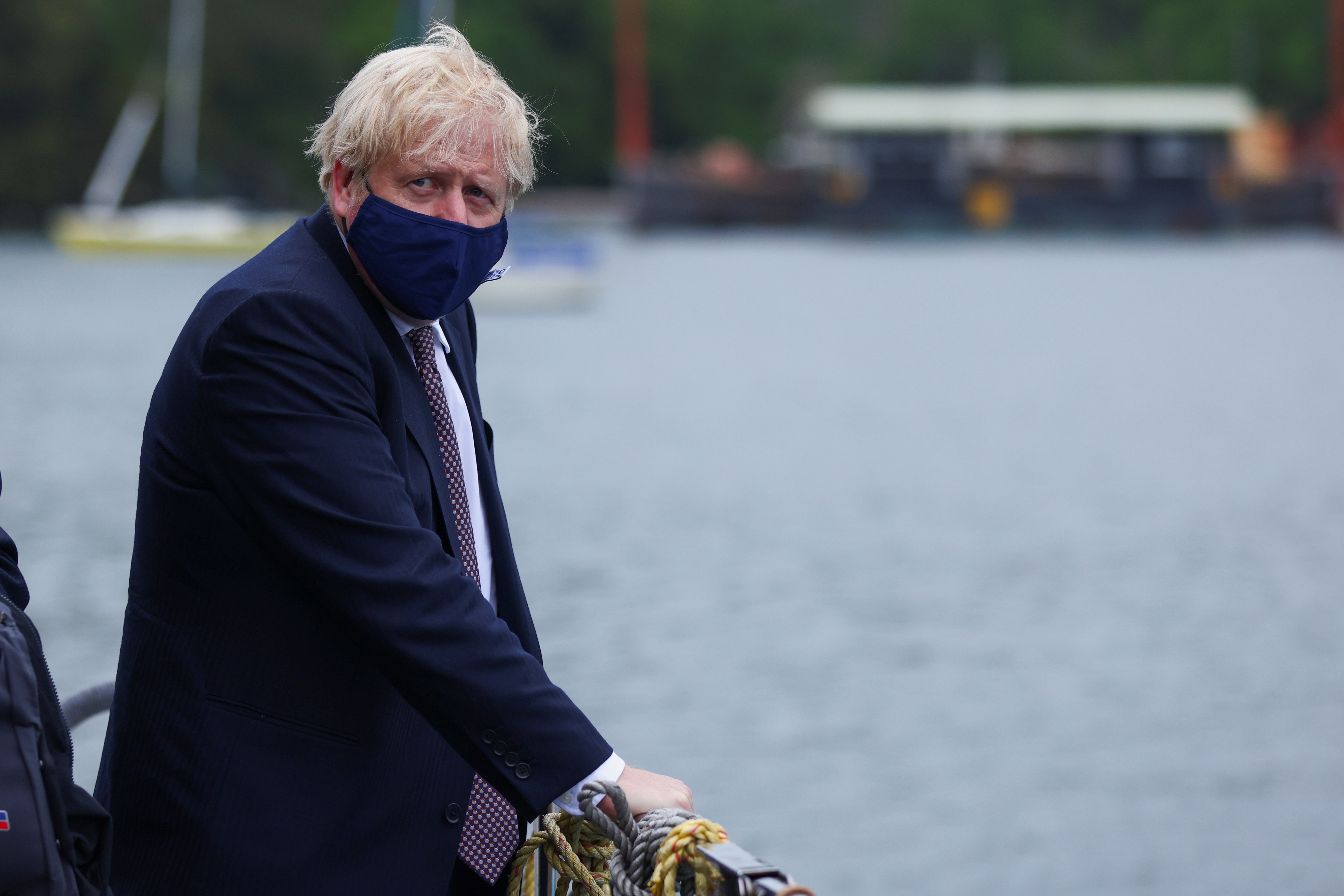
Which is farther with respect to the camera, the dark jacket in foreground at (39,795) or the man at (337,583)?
the man at (337,583)

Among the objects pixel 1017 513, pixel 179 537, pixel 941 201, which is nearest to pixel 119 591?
pixel 1017 513

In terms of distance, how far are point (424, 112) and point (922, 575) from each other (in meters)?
9.29

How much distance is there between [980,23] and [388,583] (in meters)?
86.3

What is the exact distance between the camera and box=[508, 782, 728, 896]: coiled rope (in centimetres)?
189

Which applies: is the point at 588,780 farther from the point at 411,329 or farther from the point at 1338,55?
the point at 1338,55

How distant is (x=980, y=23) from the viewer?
84.3 metres

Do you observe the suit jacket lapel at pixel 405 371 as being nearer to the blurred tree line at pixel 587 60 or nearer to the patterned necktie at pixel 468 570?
the patterned necktie at pixel 468 570

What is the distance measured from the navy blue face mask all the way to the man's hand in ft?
1.98

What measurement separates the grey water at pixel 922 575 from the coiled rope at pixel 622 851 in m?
4.02

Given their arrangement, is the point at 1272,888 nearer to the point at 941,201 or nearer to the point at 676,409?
the point at 676,409

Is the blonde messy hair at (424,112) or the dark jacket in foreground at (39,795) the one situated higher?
the blonde messy hair at (424,112)

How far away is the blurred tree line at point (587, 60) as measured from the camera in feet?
191

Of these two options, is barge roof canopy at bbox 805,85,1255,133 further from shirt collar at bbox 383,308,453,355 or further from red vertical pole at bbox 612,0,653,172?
shirt collar at bbox 383,308,453,355

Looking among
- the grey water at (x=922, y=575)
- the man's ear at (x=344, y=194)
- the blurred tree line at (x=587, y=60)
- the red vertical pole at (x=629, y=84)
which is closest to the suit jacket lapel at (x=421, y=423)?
the man's ear at (x=344, y=194)
